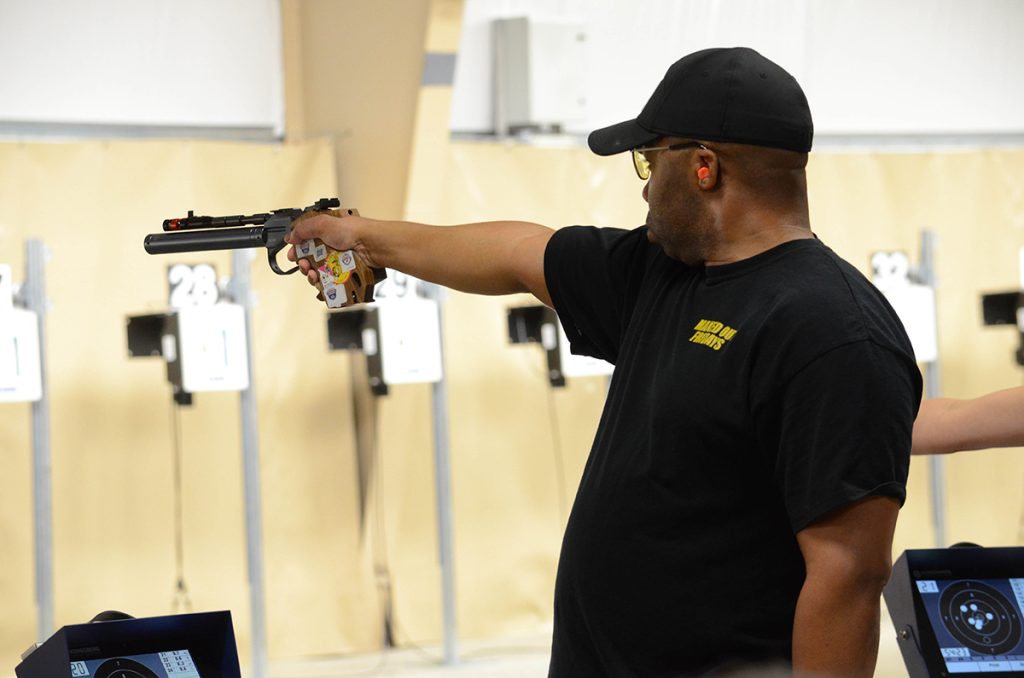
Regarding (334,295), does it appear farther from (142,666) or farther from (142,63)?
(142,63)

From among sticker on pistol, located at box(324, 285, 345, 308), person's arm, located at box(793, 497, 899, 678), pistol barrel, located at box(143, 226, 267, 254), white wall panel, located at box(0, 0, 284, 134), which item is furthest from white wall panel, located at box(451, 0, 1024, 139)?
person's arm, located at box(793, 497, 899, 678)

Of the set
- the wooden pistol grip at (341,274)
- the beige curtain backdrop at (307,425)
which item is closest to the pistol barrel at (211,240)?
the wooden pistol grip at (341,274)

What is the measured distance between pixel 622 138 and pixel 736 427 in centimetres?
41

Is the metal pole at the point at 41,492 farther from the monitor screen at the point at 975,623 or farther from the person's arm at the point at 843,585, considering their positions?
the person's arm at the point at 843,585

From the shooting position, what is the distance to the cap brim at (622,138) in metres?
1.55

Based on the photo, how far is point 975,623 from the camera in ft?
6.32

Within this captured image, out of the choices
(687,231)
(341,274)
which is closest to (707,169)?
(687,231)

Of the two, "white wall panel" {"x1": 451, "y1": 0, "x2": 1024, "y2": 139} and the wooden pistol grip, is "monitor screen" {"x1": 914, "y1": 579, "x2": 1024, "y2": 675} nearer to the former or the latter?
the wooden pistol grip

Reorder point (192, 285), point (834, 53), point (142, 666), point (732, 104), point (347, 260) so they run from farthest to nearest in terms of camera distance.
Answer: point (834, 53), point (192, 285), point (347, 260), point (142, 666), point (732, 104)

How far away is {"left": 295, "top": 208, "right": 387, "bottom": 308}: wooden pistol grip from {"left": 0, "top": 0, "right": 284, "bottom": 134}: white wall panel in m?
3.25

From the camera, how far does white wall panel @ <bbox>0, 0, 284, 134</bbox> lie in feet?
16.0

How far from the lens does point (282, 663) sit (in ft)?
16.5

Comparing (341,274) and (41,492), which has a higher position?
(341,274)

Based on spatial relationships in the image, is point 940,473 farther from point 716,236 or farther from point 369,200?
point 716,236
